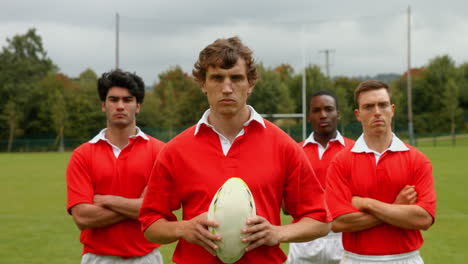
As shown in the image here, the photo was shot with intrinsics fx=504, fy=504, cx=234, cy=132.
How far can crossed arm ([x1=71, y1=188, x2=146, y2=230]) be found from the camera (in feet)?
12.6

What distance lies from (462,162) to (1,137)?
4436 centimetres

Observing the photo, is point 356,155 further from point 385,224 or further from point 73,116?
point 73,116

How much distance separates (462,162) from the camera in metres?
24.8

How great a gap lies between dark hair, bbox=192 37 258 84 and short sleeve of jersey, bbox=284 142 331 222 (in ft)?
1.69

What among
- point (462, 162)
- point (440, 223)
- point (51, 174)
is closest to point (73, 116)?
point (51, 174)

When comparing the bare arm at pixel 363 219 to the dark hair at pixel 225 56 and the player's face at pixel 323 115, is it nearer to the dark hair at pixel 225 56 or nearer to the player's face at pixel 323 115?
the dark hair at pixel 225 56

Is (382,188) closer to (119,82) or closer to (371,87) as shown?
(371,87)

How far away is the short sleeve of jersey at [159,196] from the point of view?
2.77 metres

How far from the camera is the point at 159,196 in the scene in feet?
9.11

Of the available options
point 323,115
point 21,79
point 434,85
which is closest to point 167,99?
point 21,79

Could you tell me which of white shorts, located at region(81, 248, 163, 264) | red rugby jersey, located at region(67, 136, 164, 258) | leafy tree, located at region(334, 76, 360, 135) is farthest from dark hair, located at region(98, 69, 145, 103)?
leafy tree, located at region(334, 76, 360, 135)

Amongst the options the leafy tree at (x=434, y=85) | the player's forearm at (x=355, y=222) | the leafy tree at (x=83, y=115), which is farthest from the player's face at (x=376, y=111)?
the leafy tree at (x=434, y=85)

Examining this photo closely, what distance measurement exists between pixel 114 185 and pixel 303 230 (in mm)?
1884

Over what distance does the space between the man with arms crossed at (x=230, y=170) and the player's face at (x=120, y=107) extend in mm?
1504
